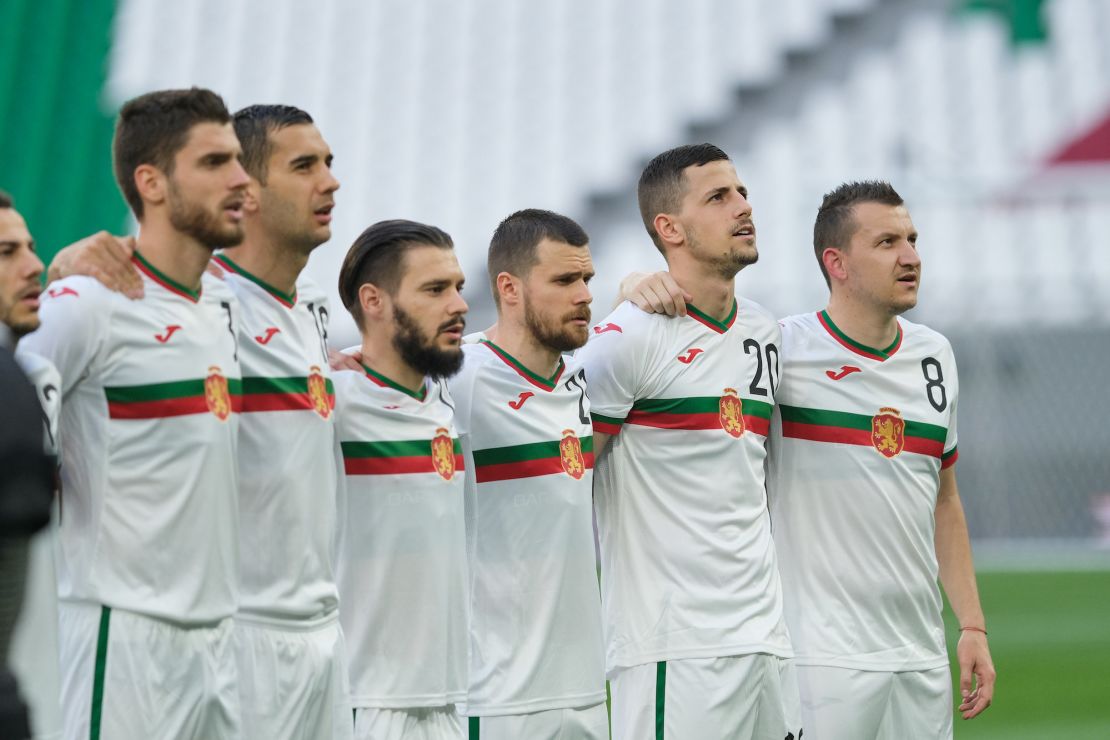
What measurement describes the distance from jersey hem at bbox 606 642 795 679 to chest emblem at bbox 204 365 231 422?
1.60 meters

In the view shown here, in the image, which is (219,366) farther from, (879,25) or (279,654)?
(879,25)

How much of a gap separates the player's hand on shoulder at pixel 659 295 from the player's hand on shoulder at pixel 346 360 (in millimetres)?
1017

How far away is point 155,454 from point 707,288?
2.07m

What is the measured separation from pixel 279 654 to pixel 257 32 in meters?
29.1

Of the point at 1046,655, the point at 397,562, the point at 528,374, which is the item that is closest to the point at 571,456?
the point at 528,374

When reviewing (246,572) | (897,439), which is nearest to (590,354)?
(897,439)

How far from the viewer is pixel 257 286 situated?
177 inches

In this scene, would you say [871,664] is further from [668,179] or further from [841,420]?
[668,179]

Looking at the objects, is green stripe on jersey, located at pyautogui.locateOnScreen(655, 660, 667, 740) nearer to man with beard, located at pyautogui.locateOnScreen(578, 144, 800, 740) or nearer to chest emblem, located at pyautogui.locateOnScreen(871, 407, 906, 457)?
man with beard, located at pyautogui.locateOnScreen(578, 144, 800, 740)

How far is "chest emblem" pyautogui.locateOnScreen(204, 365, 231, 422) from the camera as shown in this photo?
410 cm

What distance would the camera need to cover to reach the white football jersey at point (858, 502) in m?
5.23

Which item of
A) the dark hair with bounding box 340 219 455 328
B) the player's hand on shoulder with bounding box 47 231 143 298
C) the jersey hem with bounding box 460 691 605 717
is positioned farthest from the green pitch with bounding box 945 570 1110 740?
the player's hand on shoulder with bounding box 47 231 143 298

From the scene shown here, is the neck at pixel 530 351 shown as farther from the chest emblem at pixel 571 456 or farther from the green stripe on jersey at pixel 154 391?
the green stripe on jersey at pixel 154 391

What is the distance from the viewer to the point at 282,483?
14.1 ft
